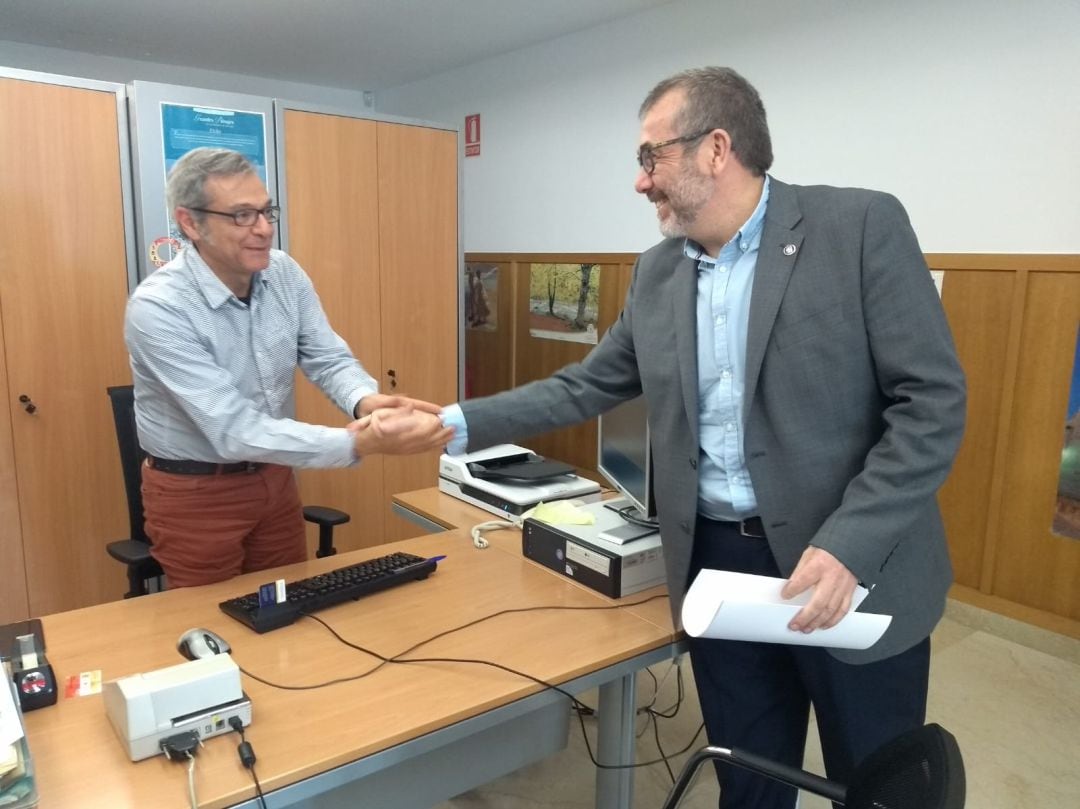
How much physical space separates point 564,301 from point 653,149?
3.66 meters

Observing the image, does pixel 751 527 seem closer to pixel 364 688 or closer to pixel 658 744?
pixel 364 688

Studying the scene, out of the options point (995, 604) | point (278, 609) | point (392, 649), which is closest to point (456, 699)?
point (392, 649)

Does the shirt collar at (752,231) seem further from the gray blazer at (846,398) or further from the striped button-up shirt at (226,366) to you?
the striped button-up shirt at (226,366)

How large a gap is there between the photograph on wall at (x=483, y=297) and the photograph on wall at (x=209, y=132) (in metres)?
2.51

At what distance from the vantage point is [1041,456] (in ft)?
10.2

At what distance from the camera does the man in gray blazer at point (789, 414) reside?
129cm

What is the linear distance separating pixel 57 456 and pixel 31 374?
0.34 metres

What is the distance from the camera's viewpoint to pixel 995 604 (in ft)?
10.8

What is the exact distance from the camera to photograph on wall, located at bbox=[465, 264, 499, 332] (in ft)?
18.9

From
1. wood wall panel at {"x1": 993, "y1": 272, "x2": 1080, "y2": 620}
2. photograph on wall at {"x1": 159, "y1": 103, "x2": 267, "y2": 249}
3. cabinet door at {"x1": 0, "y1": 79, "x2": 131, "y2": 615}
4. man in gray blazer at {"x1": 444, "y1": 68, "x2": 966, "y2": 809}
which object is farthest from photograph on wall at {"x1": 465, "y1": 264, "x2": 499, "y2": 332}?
man in gray blazer at {"x1": 444, "y1": 68, "x2": 966, "y2": 809}

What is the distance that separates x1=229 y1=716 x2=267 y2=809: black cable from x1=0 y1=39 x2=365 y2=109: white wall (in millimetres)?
5147

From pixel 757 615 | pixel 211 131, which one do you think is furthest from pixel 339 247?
pixel 757 615

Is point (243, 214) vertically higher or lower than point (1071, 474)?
higher

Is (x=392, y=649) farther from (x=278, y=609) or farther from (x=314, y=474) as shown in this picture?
(x=314, y=474)
